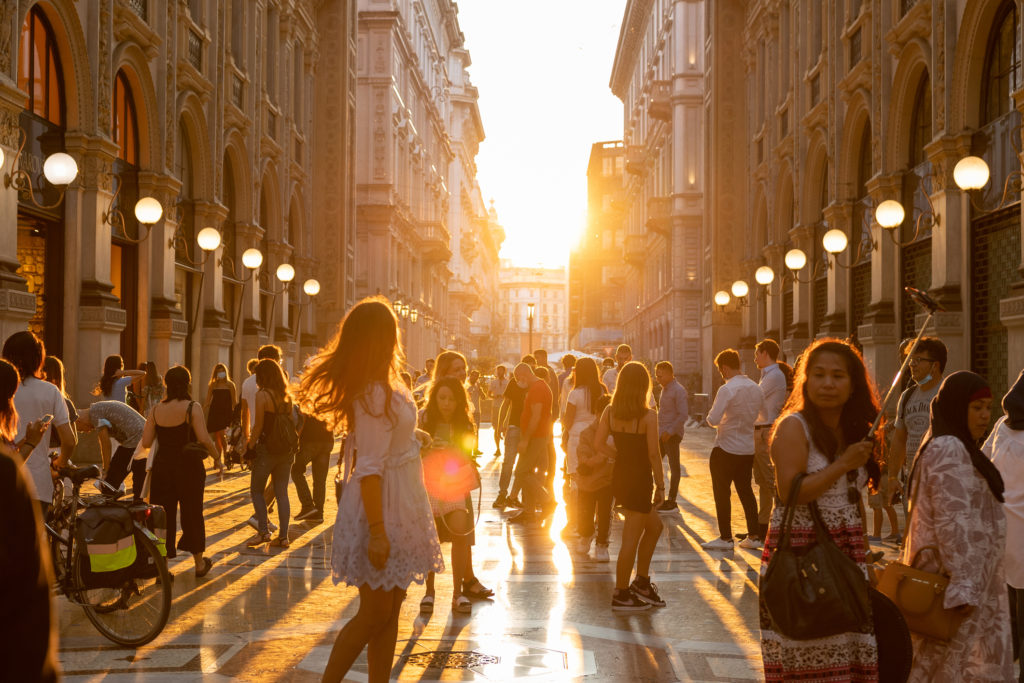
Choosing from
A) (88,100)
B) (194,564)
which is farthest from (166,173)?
(194,564)

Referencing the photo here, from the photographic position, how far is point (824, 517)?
4.25 m

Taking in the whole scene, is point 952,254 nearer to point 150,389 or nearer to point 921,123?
point 921,123

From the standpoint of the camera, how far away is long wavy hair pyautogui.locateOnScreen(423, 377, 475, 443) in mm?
8727

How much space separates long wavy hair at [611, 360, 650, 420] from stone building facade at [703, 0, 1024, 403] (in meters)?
5.10

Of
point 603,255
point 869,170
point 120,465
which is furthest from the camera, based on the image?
point 603,255

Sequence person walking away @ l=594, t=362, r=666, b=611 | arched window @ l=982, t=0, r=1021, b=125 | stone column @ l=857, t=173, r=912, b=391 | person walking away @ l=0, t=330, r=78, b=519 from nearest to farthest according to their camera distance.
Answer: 1. person walking away @ l=0, t=330, r=78, b=519
2. person walking away @ l=594, t=362, r=666, b=611
3. arched window @ l=982, t=0, r=1021, b=125
4. stone column @ l=857, t=173, r=912, b=391

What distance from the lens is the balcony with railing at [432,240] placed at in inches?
2313

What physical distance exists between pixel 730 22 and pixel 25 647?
115 ft

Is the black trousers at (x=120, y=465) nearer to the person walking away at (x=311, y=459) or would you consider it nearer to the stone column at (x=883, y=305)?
the person walking away at (x=311, y=459)

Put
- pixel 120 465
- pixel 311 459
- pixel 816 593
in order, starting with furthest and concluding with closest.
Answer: pixel 311 459, pixel 120 465, pixel 816 593

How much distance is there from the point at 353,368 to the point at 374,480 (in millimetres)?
508

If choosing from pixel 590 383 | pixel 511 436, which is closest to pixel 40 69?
pixel 511 436

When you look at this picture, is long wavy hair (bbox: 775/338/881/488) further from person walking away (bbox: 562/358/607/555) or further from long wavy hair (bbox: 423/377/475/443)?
person walking away (bbox: 562/358/607/555)

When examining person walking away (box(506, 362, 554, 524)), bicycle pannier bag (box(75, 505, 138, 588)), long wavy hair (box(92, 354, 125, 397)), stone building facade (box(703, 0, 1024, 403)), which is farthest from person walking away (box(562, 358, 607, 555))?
bicycle pannier bag (box(75, 505, 138, 588))
